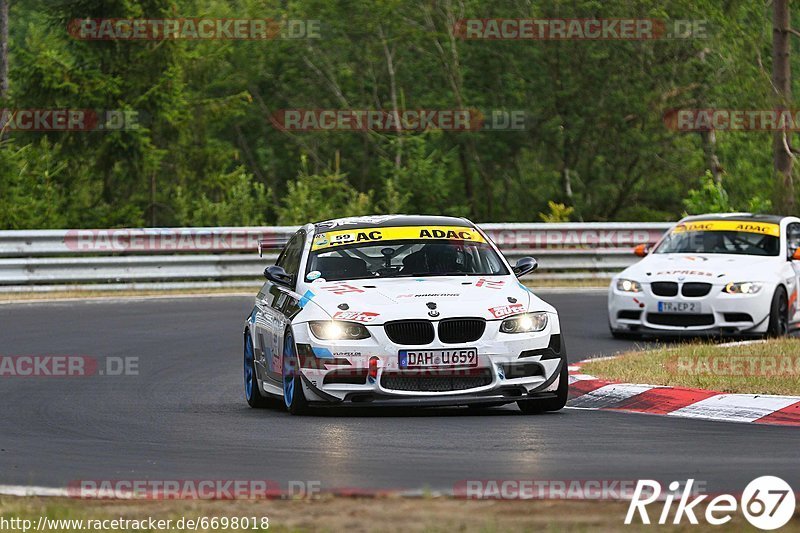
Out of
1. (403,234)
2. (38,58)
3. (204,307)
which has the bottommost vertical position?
(204,307)

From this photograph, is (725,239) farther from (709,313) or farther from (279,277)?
(279,277)

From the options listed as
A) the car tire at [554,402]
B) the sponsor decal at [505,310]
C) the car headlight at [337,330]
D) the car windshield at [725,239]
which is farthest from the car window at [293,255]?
the car windshield at [725,239]

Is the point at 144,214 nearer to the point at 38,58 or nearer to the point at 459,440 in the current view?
the point at 38,58

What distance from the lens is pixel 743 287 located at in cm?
1791

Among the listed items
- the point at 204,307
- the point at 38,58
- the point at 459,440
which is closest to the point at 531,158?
the point at 38,58

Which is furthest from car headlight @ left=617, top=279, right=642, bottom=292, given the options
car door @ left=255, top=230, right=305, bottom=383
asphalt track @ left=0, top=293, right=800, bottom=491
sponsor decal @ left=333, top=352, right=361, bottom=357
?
sponsor decal @ left=333, top=352, right=361, bottom=357

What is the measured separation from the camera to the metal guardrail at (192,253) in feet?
82.8

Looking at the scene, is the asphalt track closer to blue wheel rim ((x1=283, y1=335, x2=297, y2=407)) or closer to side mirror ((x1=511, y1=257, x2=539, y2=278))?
blue wheel rim ((x1=283, y1=335, x2=297, y2=407))

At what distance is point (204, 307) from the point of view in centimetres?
2314

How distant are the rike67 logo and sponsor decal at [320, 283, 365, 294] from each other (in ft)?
14.5

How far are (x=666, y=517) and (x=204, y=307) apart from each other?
54.6 feet

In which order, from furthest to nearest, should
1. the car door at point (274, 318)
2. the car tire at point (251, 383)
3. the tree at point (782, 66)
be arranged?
the tree at point (782, 66) < the car tire at point (251, 383) < the car door at point (274, 318)

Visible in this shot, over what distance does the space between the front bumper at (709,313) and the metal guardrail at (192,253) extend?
7.59 meters

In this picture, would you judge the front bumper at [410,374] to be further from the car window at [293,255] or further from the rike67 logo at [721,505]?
the rike67 logo at [721,505]
